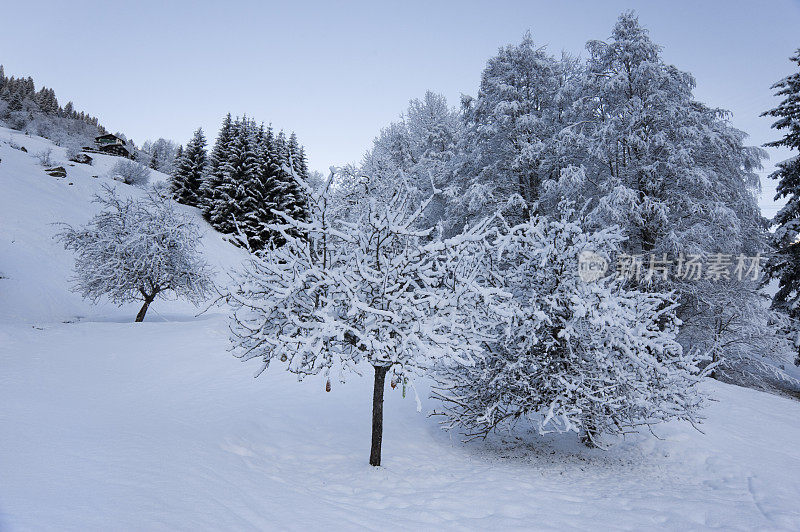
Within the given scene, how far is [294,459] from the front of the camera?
6.74 metres

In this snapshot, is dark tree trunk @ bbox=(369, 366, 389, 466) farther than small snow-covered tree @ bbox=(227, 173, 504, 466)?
Yes

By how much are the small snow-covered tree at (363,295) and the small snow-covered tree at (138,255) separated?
40.6ft

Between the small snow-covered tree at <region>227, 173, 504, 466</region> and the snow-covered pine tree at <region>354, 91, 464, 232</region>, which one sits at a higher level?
the snow-covered pine tree at <region>354, 91, 464, 232</region>

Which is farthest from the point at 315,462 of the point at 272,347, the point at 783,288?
the point at 783,288

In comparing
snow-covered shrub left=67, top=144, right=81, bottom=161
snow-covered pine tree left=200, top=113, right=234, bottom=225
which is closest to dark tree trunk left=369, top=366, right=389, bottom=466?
snow-covered pine tree left=200, top=113, right=234, bottom=225

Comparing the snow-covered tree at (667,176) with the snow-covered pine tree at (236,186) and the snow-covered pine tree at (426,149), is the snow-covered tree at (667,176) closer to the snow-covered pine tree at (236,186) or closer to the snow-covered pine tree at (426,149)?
the snow-covered pine tree at (426,149)

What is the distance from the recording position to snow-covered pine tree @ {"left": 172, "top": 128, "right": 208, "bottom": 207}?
1491 inches

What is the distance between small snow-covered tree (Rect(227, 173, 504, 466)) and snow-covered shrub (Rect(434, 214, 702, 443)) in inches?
63.9

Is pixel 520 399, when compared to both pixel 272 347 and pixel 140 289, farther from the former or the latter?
pixel 140 289

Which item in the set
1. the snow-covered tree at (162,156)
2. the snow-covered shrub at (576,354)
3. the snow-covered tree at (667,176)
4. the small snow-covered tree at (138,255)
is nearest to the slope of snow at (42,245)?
the small snow-covered tree at (138,255)

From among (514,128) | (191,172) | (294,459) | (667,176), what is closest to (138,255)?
(294,459)

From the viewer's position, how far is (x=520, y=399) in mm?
7246

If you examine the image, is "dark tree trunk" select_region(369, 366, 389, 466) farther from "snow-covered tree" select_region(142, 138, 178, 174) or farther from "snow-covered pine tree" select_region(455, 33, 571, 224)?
"snow-covered tree" select_region(142, 138, 178, 174)

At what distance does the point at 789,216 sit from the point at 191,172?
44263 mm
